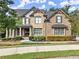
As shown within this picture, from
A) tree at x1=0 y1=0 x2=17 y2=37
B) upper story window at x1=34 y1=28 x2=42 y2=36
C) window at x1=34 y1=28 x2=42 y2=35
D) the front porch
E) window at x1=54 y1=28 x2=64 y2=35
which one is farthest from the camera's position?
the front porch

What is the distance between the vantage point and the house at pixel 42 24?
68.3m

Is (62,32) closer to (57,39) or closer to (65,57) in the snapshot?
(57,39)

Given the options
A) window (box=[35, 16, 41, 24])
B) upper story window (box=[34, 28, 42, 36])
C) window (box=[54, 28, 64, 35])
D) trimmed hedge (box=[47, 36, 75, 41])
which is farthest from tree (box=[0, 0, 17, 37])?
window (box=[54, 28, 64, 35])

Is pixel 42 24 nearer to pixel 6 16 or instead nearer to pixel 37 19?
pixel 37 19

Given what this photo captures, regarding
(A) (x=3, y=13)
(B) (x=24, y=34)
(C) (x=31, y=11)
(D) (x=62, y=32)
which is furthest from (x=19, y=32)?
(A) (x=3, y=13)

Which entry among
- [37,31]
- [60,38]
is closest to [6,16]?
[60,38]

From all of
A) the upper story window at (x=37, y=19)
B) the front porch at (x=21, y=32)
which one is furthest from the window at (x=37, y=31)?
the upper story window at (x=37, y=19)

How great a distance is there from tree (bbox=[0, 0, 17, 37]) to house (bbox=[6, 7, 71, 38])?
1152 inches

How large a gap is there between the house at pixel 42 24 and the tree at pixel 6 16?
29.3 metres

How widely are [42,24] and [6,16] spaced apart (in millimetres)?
31706

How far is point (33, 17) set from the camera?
68.8 m

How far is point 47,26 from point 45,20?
1.57m

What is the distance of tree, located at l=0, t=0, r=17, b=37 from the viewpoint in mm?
37438

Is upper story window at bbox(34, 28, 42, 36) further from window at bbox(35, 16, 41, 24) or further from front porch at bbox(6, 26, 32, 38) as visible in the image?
window at bbox(35, 16, 41, 24)
